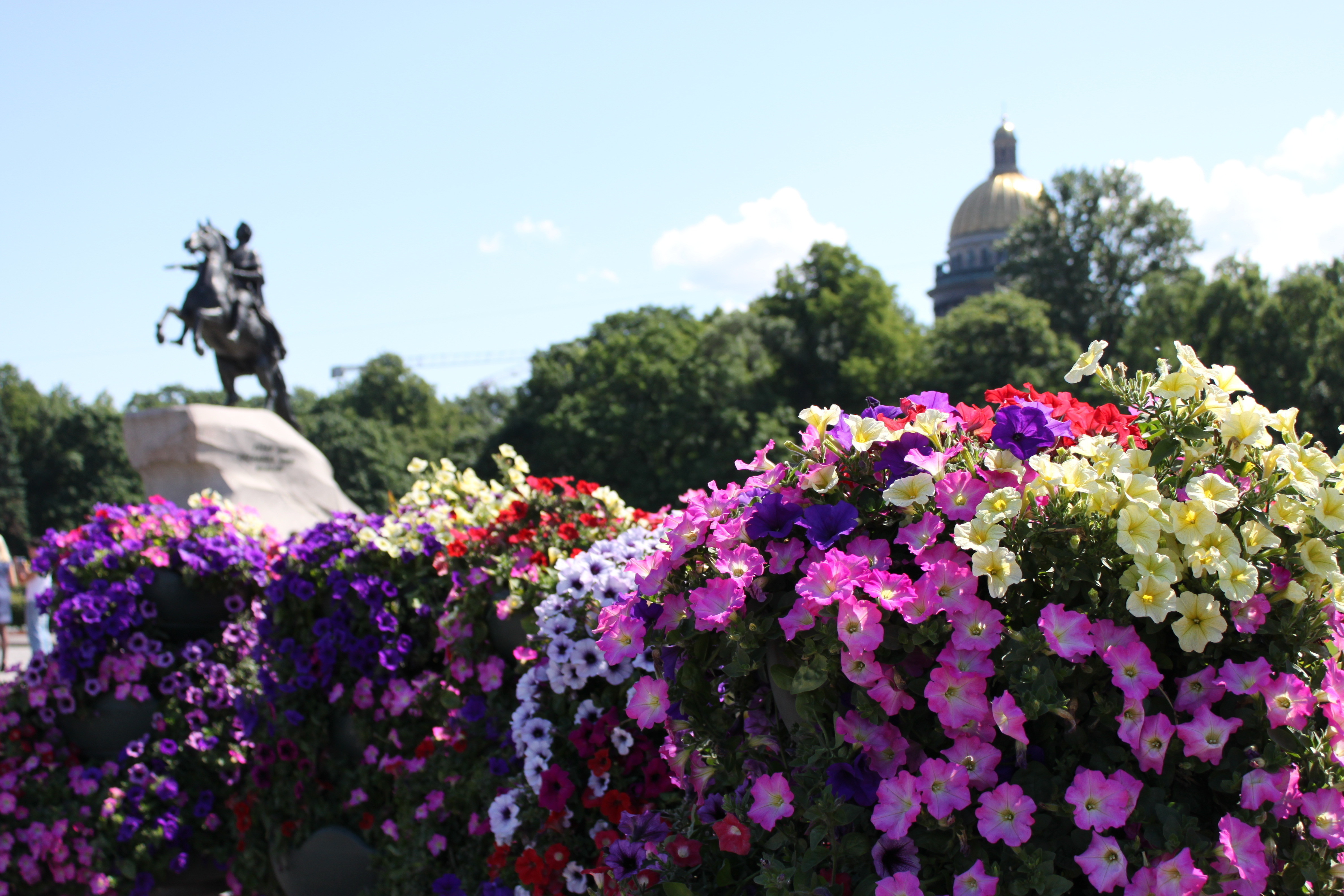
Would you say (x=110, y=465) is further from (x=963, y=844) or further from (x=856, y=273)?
(x=963, y=844)

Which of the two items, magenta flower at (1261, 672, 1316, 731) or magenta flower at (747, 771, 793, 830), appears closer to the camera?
magenta flower at (1261, 672, 1316, 731)

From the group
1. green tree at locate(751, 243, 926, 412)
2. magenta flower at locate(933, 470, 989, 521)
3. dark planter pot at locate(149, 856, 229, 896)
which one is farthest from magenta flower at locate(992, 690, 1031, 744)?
green tree at locate(751, 243, 926, 412)

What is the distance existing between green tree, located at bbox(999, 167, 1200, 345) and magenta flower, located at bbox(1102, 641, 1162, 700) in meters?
44.8

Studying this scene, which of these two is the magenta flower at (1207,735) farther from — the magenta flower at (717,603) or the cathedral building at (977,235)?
the cathedral building at (977,235)

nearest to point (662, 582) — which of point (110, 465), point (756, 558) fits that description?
point (756, 558)

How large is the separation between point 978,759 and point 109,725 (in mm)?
4724

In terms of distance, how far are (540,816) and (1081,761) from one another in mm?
1830

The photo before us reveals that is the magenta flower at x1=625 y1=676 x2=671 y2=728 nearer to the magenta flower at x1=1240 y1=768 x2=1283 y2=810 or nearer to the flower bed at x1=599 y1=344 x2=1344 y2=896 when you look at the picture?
the flower bed at x1=599 y1=344 x2=1344 y2=896

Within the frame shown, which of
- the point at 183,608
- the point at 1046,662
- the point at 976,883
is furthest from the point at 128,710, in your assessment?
the point at 1046,662

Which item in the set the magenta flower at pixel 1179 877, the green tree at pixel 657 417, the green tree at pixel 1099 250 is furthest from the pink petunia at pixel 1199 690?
the green tree at pixel 1099 250

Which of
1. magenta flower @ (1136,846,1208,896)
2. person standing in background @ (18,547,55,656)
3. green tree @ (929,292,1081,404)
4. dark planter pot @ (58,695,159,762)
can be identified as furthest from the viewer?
green tree @ (929,292,1081,404)

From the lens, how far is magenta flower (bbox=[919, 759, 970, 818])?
1830mm

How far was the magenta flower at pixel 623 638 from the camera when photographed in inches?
88.5

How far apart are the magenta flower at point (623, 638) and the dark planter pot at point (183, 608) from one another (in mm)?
3699
